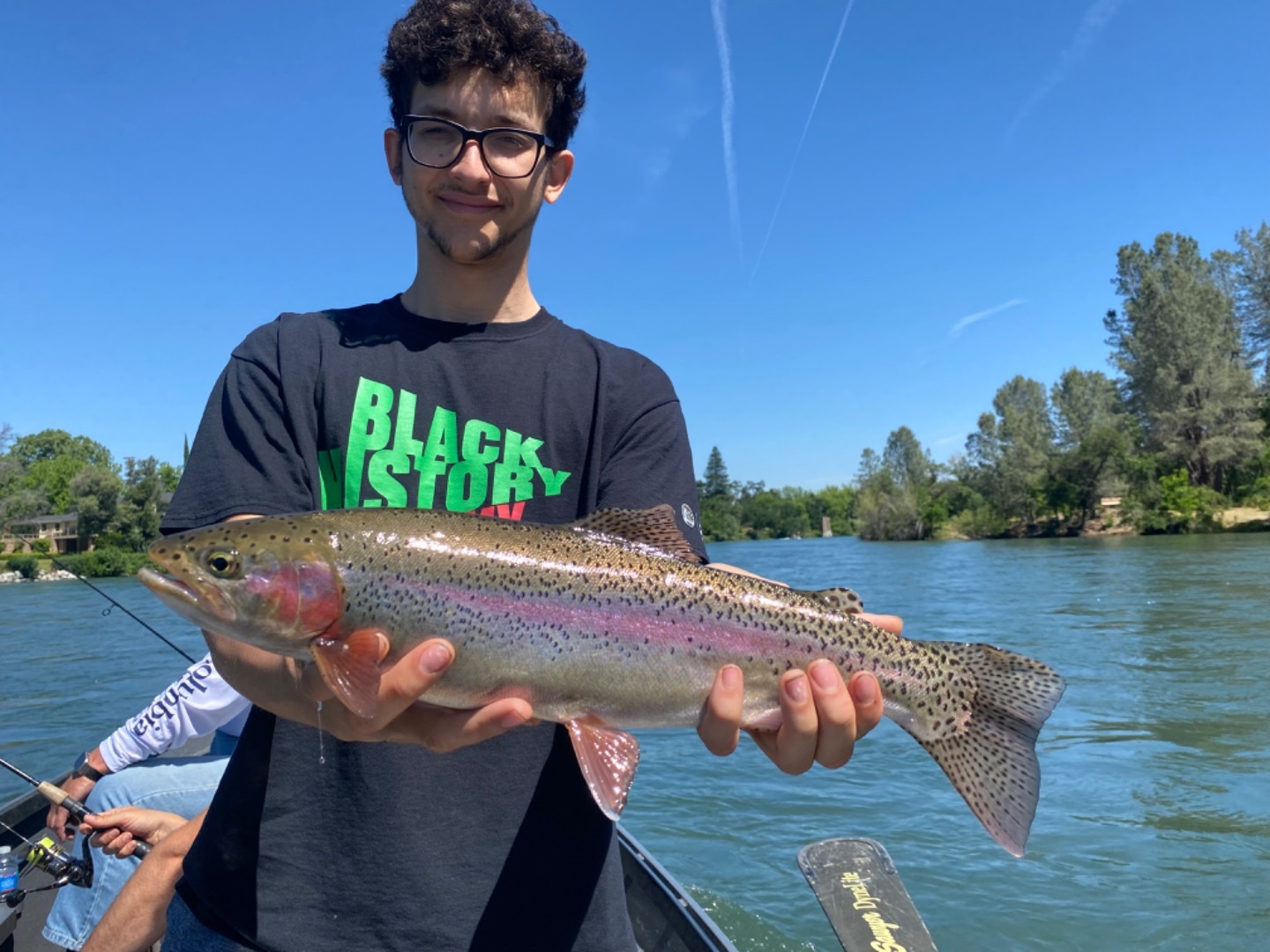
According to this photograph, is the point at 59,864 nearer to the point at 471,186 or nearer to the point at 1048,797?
the point at 471,186

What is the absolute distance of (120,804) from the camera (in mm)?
5566

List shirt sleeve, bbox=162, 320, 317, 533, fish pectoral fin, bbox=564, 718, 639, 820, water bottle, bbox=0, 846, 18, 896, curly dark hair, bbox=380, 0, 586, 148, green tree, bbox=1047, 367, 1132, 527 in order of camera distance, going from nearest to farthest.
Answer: fish pectoral fin, bbox=564, 718, 639, 820 → shirt sleeve, bbox=162, 320, 317, 533 → curly dark hair, bbox=380, 0, 586, 148 → water bottle, bbox=0, 846, 18, 896 → green tree, bbox=1047, 367, 1132, 527

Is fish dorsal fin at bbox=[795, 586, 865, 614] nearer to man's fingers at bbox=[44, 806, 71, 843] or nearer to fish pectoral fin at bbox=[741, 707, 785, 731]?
fish pectoral fin at bbox=[741, 707, 785, 731]

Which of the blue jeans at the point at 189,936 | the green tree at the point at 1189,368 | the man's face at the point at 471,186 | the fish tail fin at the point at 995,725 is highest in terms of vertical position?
the green tree at the point at 1189,368

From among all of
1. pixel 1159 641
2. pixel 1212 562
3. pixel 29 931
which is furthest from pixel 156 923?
pixel 1212 562

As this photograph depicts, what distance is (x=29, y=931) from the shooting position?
6254mm

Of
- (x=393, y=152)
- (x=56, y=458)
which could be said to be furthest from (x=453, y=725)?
(x=56, y=458)

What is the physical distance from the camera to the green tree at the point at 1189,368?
60344 millimetres

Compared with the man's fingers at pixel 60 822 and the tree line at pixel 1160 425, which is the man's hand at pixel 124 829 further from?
the tree line at pixel 1160 425

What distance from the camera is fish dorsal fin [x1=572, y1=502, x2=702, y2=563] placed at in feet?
9.03

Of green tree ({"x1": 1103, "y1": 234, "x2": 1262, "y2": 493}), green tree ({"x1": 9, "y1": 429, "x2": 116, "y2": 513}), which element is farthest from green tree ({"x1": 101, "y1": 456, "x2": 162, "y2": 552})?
green tree ({"x1": 1103, "y1": 234, "x2": 1262, "y2": 493})

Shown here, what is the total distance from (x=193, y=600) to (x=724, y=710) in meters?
1.60

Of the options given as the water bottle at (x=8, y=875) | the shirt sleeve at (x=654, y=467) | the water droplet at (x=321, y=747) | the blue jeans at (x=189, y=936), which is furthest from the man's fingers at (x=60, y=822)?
the shirt sleeve at (x=654, y=467)

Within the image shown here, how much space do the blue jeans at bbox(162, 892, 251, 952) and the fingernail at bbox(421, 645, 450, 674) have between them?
0.85 metres
